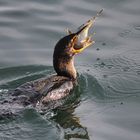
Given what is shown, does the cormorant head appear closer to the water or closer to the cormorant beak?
the cormorant beak

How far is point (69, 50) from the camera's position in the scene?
38.1 feet

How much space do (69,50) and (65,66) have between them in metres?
0.30

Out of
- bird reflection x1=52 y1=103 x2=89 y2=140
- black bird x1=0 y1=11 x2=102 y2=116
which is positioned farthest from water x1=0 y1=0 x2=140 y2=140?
black bird x1=0 y1=11 x2=102 y2=116

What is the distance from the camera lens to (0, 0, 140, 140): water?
33.2ft

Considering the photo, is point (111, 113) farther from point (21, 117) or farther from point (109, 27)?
point (109, 27)

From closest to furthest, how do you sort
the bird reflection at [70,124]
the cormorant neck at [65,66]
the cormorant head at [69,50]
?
the bird reflection at [70,124] → the cormorant head at [69,50] → the cormorant neck at [65,66]

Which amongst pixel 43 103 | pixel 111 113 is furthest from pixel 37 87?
pixel 111 113

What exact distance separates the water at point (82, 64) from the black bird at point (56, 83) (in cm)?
23

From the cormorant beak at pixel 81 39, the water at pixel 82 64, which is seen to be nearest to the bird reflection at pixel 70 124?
the water at pixel 82 64

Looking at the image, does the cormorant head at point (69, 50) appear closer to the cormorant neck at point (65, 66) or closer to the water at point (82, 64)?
the cormorant neck at point (65, 66)

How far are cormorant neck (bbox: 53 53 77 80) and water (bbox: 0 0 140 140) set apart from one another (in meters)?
0.25

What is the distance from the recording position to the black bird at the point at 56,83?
10.6 m

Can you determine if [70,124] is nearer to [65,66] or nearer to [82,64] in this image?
[65,66]

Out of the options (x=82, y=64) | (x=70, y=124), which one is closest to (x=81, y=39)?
(x=82, y=64)
